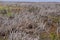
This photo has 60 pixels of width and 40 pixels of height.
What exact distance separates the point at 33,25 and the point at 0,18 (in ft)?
1.75

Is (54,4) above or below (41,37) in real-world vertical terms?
above

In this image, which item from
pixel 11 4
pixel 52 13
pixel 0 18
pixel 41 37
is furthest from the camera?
A: pixel 11 4

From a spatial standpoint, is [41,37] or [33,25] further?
[33,25]

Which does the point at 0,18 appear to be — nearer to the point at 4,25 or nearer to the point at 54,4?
the point at 4,25

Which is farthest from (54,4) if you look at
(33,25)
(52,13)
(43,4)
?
(33,25)

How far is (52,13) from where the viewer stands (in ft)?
9.95

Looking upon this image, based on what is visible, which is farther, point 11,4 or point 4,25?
point 11,4

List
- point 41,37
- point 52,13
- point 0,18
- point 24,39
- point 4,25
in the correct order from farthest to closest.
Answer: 1. point 52,13
2. point 0,18
3. point 4,25
4. point 41,37
5. point 24,39

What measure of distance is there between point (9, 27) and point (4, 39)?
23 cm

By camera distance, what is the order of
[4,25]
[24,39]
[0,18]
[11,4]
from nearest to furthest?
[24,39], [4,25], [0,18], [11,4]

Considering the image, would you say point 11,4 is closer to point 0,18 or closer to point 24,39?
point 0,18

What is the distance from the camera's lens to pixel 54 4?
359 cm

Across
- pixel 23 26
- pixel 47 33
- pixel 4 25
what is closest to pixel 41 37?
pixel 47 33

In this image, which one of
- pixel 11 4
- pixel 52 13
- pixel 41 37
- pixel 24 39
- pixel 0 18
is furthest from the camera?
pixel 11 4
